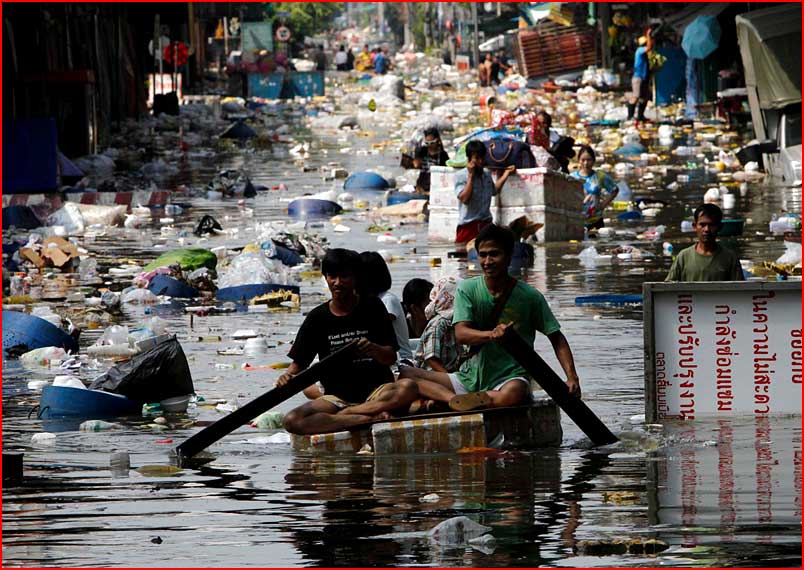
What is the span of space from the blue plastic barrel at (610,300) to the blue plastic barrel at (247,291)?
2.48 metres

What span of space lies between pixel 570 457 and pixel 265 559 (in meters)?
2.34

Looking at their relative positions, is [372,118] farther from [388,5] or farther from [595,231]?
[388,5]

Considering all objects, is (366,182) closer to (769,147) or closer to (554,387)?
(769,147)

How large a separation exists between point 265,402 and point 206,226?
11.5 m

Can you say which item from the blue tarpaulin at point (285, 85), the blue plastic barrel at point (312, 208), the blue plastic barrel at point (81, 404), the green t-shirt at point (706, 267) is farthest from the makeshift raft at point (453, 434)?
the blue tarpaulin at point (285, 85)

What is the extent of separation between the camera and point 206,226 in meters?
19.1

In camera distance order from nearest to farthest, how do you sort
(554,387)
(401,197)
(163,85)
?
1. (554,387)
2. (401,197)
3. (163,85)

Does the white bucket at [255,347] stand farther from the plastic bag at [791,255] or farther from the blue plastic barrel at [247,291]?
the plastic bag at [791,255]

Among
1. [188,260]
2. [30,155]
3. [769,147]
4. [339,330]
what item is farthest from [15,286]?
[769,147]

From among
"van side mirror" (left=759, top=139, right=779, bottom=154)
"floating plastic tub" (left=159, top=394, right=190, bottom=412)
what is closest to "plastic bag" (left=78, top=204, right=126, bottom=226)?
"van side mirror" (left=759, top=139, right=779, bottom=154)

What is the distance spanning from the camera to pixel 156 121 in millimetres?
36969

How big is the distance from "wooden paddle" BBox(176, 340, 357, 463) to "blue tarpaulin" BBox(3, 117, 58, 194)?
49.1ft

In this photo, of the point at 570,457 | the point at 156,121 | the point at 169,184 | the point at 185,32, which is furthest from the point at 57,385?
the point at 185,32

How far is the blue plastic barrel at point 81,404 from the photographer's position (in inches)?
364
